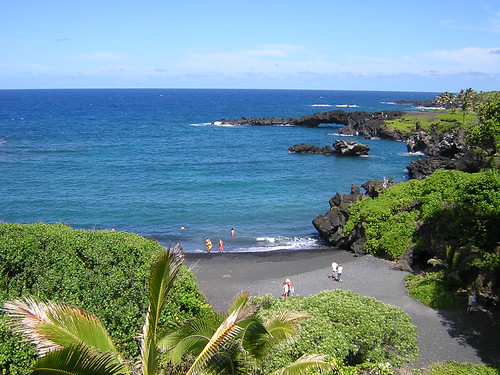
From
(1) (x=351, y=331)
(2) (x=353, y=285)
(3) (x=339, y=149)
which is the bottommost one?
(2) (x=353, y=285)

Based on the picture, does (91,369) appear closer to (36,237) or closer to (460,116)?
(36,237)

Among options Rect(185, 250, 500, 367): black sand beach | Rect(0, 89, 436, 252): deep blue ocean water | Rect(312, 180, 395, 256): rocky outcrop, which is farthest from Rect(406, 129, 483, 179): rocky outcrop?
Rect(185, 250, 500, 367): black sand beach

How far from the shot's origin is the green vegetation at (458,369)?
50.6 feet

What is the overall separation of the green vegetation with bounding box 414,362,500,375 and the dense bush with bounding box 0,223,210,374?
8.10 metres

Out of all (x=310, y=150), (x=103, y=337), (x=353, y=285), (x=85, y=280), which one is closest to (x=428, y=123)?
(x=310, y=150)

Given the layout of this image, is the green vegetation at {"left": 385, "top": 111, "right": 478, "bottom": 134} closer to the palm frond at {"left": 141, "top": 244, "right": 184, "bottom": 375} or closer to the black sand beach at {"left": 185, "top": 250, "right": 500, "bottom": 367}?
the black sand beach at {"left": 185, "top": 250, "right": 500, "bottom": 367}

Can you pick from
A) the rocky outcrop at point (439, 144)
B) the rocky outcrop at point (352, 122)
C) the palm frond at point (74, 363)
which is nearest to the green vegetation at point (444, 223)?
the palm frond at point (74, 363)

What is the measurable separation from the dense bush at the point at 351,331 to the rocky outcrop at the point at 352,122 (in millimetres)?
80458

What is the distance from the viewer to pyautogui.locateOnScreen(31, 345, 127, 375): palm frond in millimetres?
5668

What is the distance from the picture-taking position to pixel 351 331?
13.8 metres

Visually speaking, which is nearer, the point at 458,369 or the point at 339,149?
the point at 458,369

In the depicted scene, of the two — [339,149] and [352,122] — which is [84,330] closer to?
[339,149]

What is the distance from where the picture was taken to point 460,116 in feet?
317

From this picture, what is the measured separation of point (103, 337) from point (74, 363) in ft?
4.99
